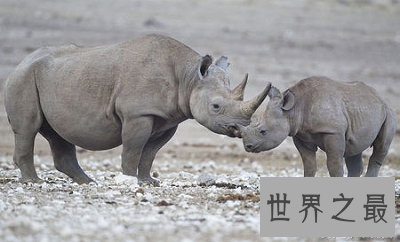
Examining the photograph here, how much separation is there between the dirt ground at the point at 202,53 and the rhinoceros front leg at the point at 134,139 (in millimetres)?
239

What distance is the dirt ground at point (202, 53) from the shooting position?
28.6 feet

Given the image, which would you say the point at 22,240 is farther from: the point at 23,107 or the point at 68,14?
the point at 68,14

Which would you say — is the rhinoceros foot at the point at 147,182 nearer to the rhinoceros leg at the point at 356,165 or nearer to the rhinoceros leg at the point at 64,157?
the rhinoceros leg at the point at 64,157

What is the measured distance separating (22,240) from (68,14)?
99.5 feet

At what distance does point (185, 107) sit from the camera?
37.9 feet

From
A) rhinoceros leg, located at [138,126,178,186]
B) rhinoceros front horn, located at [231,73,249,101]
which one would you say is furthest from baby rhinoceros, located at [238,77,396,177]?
rhinoceros leg, located at [138,126,178,186]

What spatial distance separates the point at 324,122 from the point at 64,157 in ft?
13.3

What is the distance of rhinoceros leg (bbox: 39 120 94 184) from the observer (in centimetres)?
1285

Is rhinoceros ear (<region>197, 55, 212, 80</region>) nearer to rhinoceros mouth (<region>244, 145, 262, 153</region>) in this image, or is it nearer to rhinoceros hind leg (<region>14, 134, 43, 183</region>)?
rhinoceros mouth (<region>244, 145, 262, 153</region>)

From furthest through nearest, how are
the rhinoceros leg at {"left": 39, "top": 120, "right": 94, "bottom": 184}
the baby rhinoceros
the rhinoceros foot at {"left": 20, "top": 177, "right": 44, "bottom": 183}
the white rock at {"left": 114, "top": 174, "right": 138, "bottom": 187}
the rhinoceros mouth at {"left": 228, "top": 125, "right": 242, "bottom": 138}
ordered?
the rhinoceros leg at {"left": 39, "top": 120, "right": 94, "bottom": 184}
the rhinoceros foot at {"left": 20, "top": 177, "right": 44, "bottom": 183}
the white rock at {"left": 114, "top": 174, "right": 138, "bottom": 187}
the rhinoceros mouth at {"left": 228, "top": 125, "right": 242, "bottom": 138}
the baby rhinoceros

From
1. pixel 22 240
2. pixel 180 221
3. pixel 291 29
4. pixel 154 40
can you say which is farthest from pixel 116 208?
pixel 291 29

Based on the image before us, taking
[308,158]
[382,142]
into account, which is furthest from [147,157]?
[382,142]

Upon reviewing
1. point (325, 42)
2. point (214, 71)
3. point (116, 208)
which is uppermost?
point (214, 71)

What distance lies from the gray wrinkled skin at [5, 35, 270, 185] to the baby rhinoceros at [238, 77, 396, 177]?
11.9 inches
